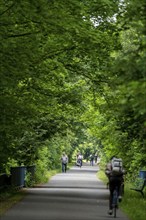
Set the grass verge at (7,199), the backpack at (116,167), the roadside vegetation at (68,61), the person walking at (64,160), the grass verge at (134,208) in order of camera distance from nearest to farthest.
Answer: the roadside vegetation at (68,61) → the grass verge at (134,208) → the backpack at (116,167) → the grass verge at (7,199) → the person walking at (64,160)

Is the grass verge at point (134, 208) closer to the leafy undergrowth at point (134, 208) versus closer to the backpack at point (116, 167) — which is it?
the leafy undergrowth at point (134, 208)

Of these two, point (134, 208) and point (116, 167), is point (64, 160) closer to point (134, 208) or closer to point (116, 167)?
point (134, 208)

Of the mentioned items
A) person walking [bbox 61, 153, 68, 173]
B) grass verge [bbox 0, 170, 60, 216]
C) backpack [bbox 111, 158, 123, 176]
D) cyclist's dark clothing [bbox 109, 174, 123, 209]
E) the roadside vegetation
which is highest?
the roadside vegetation

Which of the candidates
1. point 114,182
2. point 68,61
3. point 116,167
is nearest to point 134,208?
point 114,182

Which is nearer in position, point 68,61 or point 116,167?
point 116,167

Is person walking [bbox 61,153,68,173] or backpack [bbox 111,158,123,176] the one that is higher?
backpack [bbox 111,158,123,176]

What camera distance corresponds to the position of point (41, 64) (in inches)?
849

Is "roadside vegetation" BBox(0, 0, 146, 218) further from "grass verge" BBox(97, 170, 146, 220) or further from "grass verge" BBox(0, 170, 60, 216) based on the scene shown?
"grass verge" BBox(97, 170, 146, 220)

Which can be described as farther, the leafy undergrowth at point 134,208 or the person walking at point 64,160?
the person walking at point 64,160

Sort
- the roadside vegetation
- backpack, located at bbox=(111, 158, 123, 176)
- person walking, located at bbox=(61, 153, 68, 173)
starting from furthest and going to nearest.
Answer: person walking, located at bbox=(61, 153, 68, 173) < backpack, located at bbox=(111, 158, 123, 176) < the roadside vegetation

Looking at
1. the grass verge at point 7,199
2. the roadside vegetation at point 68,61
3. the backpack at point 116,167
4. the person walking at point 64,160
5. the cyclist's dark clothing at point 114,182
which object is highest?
the roadside vegetation at point 68,61

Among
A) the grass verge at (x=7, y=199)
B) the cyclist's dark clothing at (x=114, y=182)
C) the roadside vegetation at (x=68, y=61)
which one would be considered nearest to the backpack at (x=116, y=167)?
the cyclist's dark clothing at (x=114, y=182)

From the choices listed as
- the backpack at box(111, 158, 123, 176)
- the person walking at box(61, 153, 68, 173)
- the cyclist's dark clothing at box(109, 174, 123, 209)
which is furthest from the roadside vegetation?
the person walking at box(61, 153, 68, 173)

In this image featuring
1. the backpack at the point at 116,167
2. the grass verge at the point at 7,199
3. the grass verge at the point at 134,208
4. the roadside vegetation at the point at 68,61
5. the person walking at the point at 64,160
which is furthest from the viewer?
the person walking at the point at 64,160
